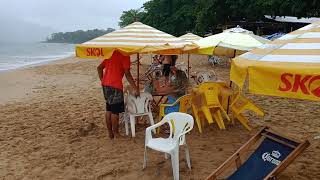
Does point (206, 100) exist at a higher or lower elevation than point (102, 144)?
higher

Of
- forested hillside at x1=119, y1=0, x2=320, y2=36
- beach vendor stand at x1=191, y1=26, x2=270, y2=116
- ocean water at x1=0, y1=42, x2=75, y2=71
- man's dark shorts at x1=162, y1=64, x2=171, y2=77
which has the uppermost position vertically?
forested hillside at x1=119, y1=0, x2=320, y2=36

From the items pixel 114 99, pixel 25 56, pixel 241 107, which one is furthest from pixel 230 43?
pixel 25 56

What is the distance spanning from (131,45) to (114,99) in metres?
0.97

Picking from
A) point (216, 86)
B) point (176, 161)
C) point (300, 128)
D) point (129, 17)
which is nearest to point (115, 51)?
point (216, 86)

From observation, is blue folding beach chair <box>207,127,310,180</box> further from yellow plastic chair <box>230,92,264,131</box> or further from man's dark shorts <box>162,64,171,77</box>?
man's dark shorts <box>162,64,171,77</box>

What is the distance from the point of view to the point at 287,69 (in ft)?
9.07

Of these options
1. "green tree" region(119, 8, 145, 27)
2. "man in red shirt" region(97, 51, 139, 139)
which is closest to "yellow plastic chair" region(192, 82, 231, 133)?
"man in red shirt" region(97, 51, 139, 139)

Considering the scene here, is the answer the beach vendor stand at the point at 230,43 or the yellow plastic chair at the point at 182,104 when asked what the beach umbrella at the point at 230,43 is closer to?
the beach vendor stand at the point at 230,43

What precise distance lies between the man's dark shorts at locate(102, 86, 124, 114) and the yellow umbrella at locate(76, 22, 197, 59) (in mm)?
578

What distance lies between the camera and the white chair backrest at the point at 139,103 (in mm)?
6770

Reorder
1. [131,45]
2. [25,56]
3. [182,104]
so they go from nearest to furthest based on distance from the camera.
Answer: [131,45], [182,104], [25,56]

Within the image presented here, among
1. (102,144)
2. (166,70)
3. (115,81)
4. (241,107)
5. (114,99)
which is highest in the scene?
(115,81)

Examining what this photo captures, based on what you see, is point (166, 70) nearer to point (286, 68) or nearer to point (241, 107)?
point (241, 107)

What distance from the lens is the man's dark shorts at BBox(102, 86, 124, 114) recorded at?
6504 millimetres
